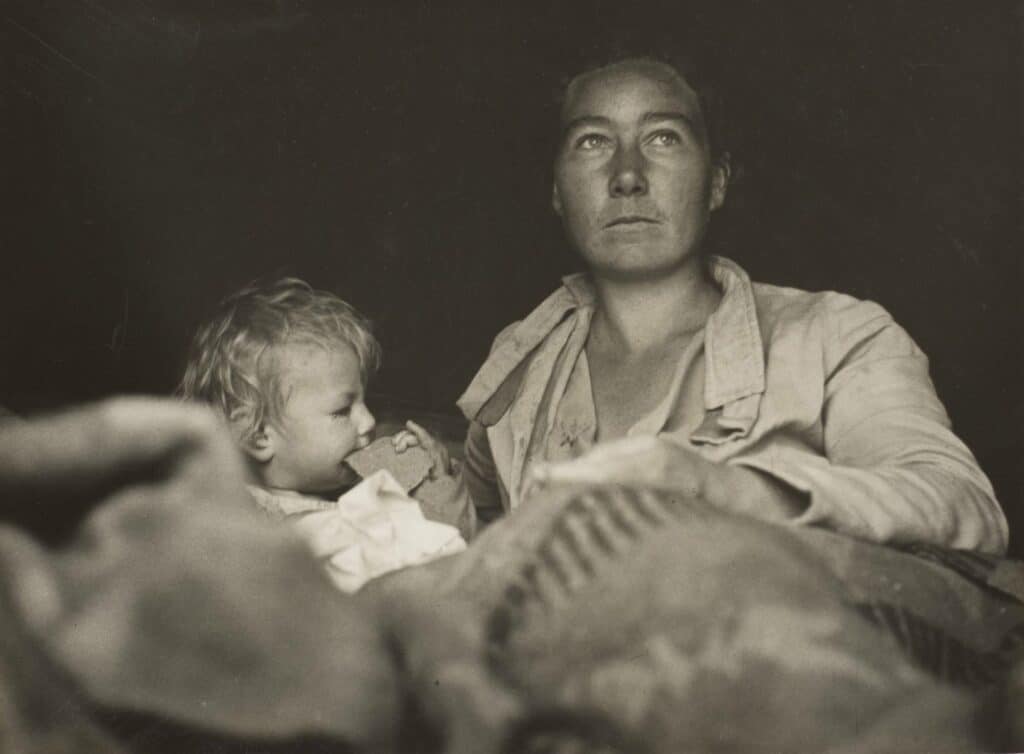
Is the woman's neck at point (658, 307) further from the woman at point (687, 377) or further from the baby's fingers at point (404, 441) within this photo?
the baby's fingers at point (404, 441)

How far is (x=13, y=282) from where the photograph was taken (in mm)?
3486

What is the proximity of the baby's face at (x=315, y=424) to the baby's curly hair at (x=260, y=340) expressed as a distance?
0.02 m

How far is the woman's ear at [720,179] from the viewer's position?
12.4 ft

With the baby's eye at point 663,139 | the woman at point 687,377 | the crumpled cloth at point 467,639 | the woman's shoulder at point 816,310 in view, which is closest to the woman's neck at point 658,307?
the woman at point 687,377

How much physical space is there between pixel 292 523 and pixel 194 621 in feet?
1.32

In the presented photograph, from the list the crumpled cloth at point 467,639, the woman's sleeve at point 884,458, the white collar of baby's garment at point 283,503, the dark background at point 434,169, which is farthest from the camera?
the dark background at point 434,169

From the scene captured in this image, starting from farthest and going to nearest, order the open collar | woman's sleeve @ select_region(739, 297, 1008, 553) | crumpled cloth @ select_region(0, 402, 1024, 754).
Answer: the open collar < woman's sleeve @ select_region(739, 297, 1008, 553) < crumpled cloth @ select_region(0, 402, 1024, 754)

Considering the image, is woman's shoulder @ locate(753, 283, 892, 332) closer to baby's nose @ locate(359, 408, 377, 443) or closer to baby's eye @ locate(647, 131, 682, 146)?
baby's eye @ locate(647, 131, 682, 146)

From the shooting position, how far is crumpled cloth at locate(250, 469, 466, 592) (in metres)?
3.13

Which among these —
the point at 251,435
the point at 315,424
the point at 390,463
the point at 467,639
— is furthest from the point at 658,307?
the point at 467,639

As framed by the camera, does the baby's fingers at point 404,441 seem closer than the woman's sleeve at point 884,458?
No

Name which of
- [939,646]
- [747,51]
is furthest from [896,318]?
[939,646]

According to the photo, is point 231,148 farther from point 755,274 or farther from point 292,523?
point 755,274

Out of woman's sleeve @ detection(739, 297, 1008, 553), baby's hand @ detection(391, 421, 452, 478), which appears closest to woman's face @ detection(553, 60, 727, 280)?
woman's sleeve @ detection(739, 297, 1008, 553)
